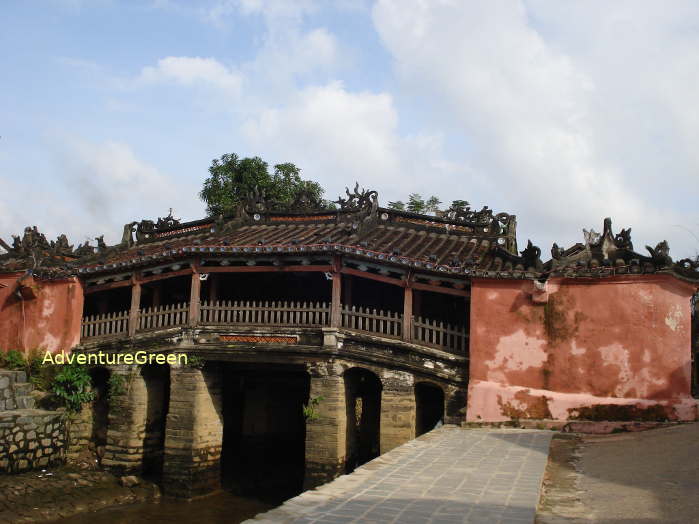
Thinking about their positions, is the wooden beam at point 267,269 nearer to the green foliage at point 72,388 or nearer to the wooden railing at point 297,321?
the wooden railing at point 297,321

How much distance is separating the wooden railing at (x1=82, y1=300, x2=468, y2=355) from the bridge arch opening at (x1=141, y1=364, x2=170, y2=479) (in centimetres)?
123

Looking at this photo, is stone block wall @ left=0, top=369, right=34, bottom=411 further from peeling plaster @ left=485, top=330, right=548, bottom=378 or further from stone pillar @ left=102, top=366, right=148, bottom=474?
peeling plaster @ left=485, top=330, right=548, bottom=378

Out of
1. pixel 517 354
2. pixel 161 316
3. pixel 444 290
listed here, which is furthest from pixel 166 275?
pixel 517 354

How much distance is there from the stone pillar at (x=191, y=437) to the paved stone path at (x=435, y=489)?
6.23 metres

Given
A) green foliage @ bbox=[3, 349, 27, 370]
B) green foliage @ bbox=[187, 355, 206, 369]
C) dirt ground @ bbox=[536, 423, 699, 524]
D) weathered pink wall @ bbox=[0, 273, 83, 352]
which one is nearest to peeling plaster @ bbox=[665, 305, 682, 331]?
dirt ground @ bbox=[536, 423, 699, 524]

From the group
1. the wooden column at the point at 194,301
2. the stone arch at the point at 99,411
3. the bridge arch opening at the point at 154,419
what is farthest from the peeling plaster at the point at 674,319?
the stone arch at the point at 99,411

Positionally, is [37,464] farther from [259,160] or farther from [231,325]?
[259,160]

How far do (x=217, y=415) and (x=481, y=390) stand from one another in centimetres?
647

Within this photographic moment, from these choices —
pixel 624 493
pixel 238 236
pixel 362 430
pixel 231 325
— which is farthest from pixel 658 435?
pixel 238 236

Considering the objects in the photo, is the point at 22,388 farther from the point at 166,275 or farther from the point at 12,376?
the point at 166,275

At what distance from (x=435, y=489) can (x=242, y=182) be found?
67.0 ft

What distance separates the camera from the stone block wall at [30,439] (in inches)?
565

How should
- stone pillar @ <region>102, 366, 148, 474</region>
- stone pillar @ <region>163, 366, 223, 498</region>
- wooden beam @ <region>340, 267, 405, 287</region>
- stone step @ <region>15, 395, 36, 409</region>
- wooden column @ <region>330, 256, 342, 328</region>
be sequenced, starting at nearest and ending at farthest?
wooden column @ <region>330, 256, 342, 328</region> < wooden beam @ <region>340, 267, 405, 287</region> < stone pillar @ <region>163, 366, 223, 498</region> < stone step @ <region>15, 395, 36, 409</region> < stone pillar @ <region>102, 366, 148, 474</region>

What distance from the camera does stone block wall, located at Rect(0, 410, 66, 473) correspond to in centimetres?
1436
